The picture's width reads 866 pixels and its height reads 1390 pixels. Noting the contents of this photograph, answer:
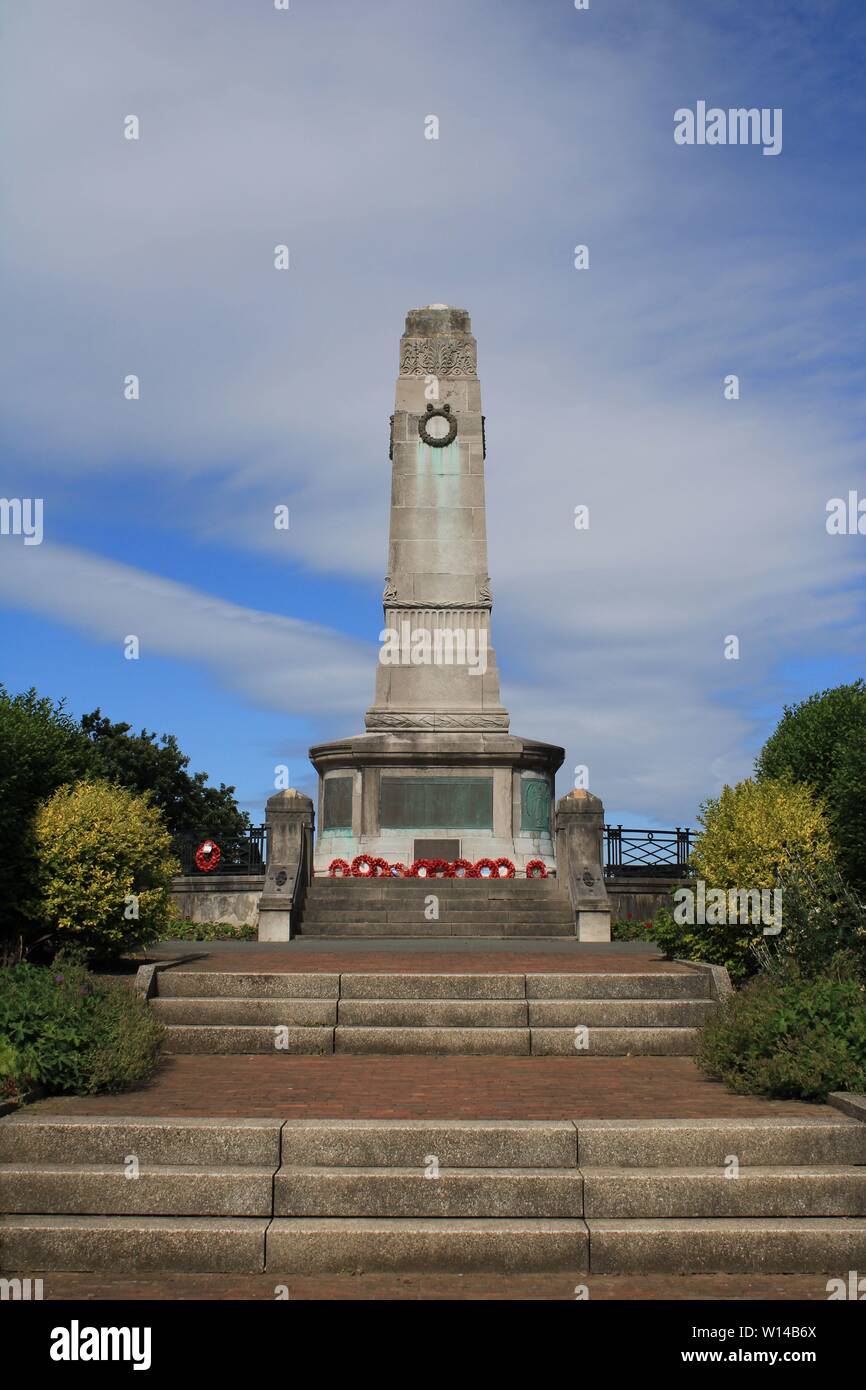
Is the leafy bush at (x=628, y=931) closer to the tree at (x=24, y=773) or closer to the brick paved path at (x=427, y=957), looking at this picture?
the brick paved path at (x=427, y=957)

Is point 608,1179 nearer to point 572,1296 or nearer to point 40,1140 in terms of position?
point 572,1296

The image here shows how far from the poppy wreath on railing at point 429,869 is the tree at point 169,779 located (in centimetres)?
3834

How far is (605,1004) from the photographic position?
11414 mm

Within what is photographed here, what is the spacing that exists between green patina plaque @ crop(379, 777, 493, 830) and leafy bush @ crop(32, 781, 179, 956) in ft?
35.0

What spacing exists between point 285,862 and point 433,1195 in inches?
576

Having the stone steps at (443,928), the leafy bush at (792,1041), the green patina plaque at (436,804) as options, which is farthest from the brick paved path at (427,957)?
the green patina plaque at (436,804)

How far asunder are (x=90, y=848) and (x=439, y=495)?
1651 centimetres

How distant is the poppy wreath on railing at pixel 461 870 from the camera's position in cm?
2412

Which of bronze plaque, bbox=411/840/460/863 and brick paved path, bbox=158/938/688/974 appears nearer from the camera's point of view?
brick paved path, bbox=158/938/688/974

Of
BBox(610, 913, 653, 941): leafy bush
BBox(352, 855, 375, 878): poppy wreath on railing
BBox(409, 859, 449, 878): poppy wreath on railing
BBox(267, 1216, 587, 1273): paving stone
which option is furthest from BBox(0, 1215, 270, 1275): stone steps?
BBox(409, 859, 449, 878): poppy wreath on railing

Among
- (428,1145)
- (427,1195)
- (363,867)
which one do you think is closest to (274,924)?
(363,867)

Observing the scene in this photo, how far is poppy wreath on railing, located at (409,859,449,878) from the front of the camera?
23922mm

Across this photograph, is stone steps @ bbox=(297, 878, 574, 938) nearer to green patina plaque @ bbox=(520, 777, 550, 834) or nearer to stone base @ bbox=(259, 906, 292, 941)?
stone base @ bbox=(259, 906, 292, 941)
